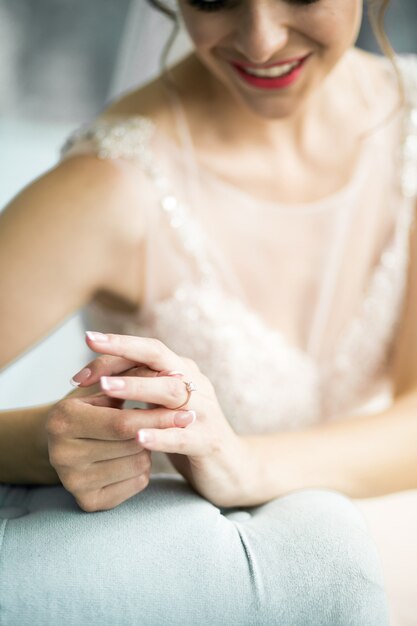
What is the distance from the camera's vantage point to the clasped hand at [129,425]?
0.83 metres

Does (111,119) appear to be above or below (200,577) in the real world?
above

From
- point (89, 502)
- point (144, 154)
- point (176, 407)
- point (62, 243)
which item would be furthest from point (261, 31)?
point (89, 502)

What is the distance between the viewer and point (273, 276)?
1.42 m

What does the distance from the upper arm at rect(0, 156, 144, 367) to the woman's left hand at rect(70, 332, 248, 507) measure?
381mm

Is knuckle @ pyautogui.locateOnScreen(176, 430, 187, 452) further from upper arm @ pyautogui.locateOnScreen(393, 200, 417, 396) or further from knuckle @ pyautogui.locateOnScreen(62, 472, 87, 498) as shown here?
upper arm @ pyautogui.locateOnScreen(393, 200, 417, 396)

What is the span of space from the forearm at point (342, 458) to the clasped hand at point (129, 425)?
106 millimetres

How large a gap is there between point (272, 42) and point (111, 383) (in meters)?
0.56

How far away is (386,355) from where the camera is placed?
58.3 inches

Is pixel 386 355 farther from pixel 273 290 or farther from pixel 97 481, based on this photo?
pixel 97 481

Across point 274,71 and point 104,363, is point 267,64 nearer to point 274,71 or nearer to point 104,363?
point 274,71

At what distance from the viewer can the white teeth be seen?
1.18 m

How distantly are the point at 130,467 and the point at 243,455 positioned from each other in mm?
158

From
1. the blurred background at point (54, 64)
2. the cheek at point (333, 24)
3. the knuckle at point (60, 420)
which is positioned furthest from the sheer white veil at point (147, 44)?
the knuckle at point (60, 420)

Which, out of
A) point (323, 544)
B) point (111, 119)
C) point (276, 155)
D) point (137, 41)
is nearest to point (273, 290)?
point (276, 155)
